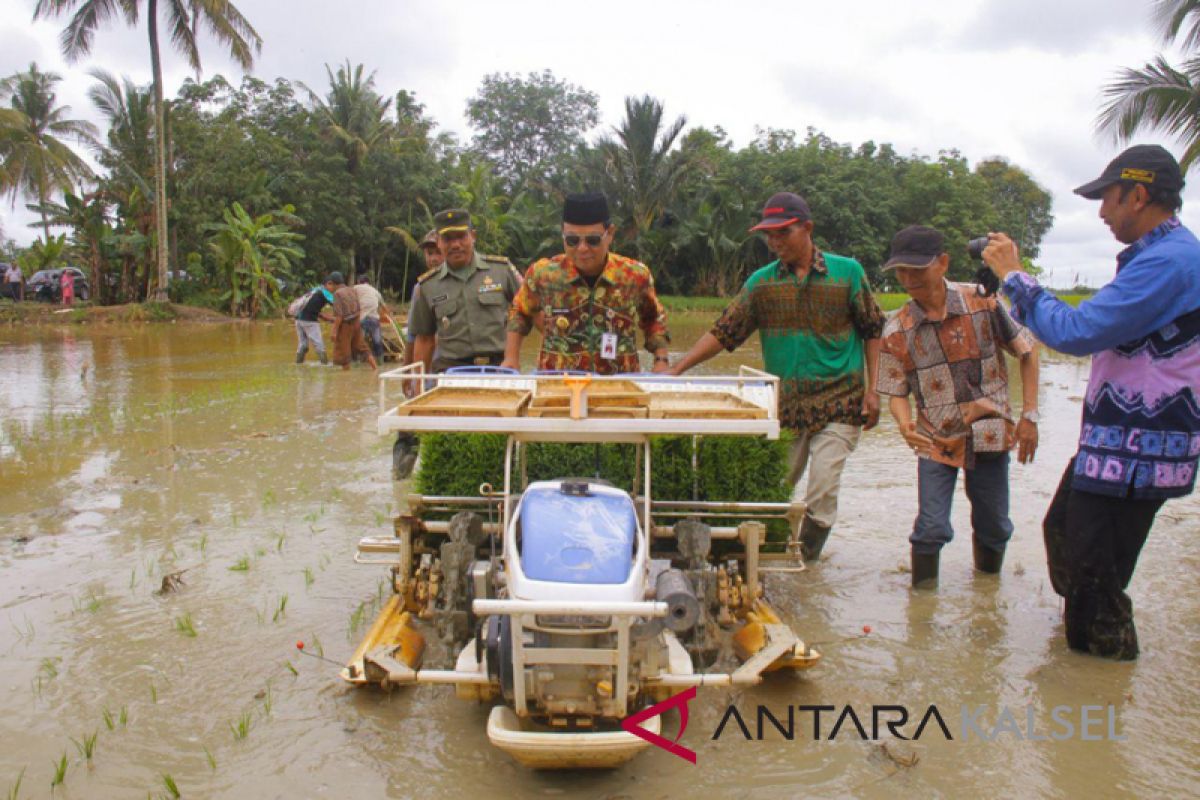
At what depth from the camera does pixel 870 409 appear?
5.02m

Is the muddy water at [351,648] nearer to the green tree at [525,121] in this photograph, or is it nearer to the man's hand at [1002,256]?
the man's hand at [1002,256]

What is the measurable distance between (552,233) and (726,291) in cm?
780

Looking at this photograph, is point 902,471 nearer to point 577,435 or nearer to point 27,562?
point 577,435

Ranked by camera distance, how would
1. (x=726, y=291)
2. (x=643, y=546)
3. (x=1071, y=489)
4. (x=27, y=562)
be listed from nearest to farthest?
(x=643, y=546)
(x=1071, y=489)
(x=27, y=562)
(x=726, y=291)

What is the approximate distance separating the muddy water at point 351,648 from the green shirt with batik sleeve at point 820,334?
37.0 inches

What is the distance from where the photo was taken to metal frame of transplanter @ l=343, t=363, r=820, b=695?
2.70 m

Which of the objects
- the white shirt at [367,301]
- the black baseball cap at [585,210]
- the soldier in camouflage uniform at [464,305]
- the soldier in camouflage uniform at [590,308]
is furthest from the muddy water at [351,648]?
the white shirt at [367,301]

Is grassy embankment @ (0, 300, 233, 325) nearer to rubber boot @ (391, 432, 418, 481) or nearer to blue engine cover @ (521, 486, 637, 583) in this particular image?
rubber boot @ (391, 432, 418, 481)

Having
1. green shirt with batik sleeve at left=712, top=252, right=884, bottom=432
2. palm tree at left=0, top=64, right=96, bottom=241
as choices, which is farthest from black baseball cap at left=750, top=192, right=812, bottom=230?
palm tree at left=0, top=64, right=96, bottom=241

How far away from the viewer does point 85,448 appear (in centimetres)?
853

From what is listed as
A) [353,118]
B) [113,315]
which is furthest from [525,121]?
[113,315]

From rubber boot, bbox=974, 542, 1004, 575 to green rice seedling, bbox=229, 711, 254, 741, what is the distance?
12.1 ft

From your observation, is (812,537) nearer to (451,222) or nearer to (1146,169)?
(1146,169)

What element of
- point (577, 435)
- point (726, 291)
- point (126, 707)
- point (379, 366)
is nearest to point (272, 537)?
point (126, 707)
